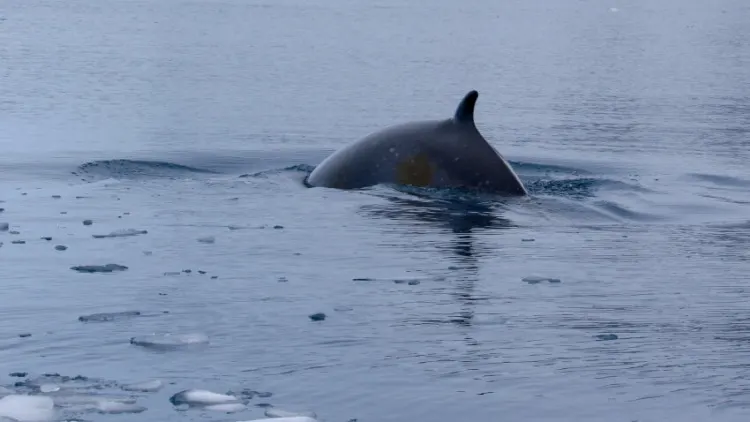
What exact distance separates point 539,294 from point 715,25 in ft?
219

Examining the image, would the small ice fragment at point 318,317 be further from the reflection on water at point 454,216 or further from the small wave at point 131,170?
the small wave at point 131,170

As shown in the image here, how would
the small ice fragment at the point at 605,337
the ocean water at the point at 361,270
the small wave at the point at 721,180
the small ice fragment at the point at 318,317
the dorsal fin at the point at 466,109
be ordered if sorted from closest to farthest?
the ocean water at the point at 361,270, the small ice fragment at the point at 605,337, the small ice fragment at the point at 318,317, the dorsal fin at the point at 466,109, the small wave at the point at 721,180

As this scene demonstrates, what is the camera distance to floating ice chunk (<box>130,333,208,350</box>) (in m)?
5.76

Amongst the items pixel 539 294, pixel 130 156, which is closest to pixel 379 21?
pixel 130 156

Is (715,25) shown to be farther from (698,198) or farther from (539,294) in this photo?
(539,294)

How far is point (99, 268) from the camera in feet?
24.5

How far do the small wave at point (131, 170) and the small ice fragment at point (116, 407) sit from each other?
23.0 feet

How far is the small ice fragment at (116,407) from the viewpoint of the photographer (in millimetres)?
4803

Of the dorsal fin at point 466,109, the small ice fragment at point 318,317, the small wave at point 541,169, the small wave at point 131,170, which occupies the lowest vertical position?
the small wave at point 541,169

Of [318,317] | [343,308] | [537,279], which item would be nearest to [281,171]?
[537,279]

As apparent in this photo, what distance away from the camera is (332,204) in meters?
9.94

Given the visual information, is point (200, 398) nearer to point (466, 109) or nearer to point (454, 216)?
point (454, 216)

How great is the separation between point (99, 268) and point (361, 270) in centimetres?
152

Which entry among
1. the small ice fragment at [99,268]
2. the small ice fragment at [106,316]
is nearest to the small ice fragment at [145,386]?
the small ice fragment at [106,316]
